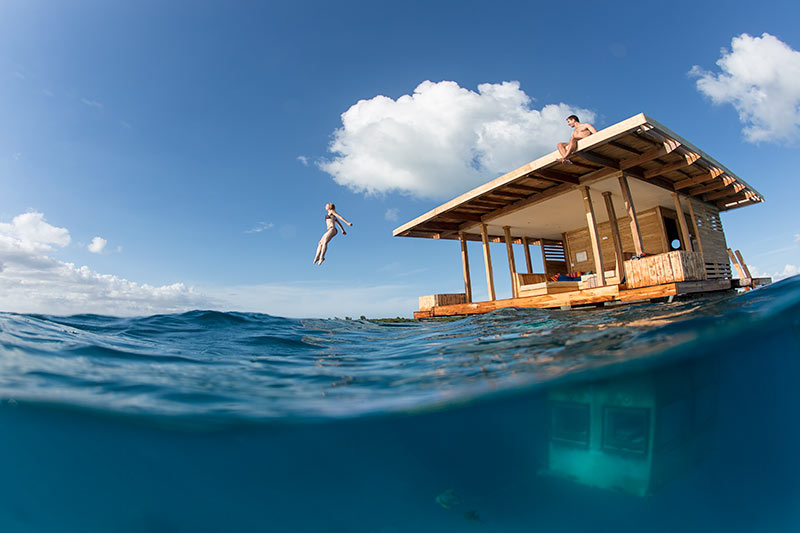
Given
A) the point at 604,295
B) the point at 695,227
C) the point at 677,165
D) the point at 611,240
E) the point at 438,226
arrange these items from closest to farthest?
the point at 604,295 < the point at 677,165 < the point at 695,227 < the point at 438,226 < the point at 611,240

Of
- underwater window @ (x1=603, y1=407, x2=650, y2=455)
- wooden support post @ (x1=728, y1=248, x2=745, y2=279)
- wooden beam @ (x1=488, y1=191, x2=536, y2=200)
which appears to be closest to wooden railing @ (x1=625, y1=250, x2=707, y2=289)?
wooden beam @ (x1=488, y1=191, x2=536, y2=200)

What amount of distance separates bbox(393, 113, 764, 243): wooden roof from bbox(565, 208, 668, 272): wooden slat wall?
181cm

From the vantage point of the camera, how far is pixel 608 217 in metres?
13.4

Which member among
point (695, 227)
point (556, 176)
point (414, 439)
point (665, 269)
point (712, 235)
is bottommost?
point (414, 439)

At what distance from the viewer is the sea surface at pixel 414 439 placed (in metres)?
3.16

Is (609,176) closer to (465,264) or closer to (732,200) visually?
(465,264)

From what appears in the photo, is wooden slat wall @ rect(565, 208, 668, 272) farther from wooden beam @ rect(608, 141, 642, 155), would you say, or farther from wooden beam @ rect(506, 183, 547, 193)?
wooden beam @ rect(608, 141, 642, 155)

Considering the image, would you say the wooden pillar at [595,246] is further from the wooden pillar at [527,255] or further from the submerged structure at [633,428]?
the wooden pillar at [527,255]

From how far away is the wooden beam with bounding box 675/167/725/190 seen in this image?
33.8ft

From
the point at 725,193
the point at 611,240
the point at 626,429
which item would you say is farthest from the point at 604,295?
the point at 725,193

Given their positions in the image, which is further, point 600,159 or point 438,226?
point 438,226

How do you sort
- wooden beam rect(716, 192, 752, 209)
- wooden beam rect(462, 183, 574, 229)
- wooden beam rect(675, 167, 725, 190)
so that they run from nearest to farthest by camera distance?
wooden beam rect(675, 167, 725, 190)
wooden beam rect(462, 183, 574, 229)
wooden beam rect(716, 192, 752, 209)

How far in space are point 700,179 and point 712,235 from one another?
4.06m

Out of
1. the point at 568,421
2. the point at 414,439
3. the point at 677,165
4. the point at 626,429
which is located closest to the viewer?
the point at 626,429
